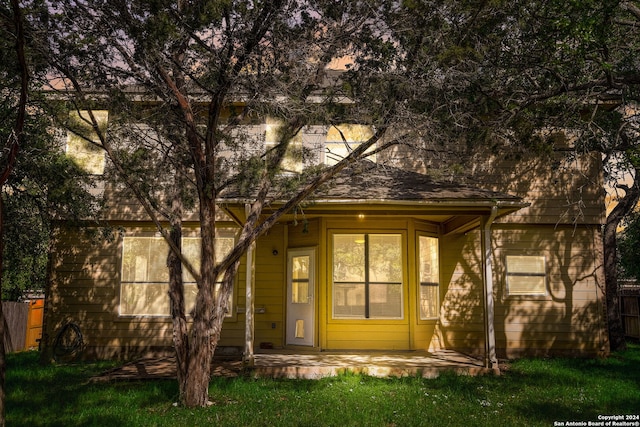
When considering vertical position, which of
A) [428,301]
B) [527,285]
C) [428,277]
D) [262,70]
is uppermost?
[262,70]

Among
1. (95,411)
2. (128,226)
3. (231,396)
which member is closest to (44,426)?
(95,411)

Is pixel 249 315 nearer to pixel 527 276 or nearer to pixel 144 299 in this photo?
pixel 144 299

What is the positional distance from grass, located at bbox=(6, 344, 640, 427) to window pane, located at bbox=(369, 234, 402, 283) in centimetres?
266

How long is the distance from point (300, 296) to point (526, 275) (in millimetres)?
4818

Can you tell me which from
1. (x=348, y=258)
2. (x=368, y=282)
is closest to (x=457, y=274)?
(x=368, y=282)

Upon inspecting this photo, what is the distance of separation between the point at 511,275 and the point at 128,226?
8256 mm

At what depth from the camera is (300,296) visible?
35.9 feet

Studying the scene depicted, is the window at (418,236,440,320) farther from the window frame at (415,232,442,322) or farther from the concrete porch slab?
the concrete porch slab

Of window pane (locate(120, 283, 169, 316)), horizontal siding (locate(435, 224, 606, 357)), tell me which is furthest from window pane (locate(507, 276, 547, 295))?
window pane (locate(120, 283, 169, 316))

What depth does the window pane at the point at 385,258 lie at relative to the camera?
10578 millimetres

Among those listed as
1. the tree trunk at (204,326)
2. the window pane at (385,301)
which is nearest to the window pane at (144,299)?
the window pane at (385,301)

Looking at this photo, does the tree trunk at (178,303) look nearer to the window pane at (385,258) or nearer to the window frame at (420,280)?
the window pane at (385,258)

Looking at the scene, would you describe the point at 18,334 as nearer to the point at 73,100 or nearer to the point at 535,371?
the point at 73,100

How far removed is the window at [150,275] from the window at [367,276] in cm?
253
